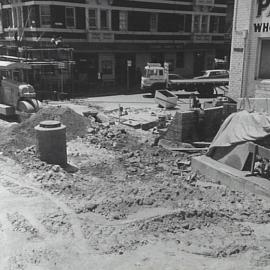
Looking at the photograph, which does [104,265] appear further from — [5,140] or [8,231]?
[5,140]

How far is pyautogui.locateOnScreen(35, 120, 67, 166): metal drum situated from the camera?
39.1ft

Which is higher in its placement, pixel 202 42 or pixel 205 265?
pixel 202 42

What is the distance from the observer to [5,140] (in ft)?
46.8

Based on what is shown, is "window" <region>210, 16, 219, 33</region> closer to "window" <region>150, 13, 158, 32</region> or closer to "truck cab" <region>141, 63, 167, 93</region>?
"window" <region>150, 13, 158, 32</region>

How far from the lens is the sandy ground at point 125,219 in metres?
7.07

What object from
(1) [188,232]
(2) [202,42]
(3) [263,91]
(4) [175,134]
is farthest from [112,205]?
(2) [202,42]

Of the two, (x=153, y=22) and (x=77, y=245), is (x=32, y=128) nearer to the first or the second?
(x=77, y=245)

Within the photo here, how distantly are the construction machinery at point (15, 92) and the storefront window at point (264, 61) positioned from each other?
404 inches

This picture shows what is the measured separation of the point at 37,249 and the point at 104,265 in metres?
1.42

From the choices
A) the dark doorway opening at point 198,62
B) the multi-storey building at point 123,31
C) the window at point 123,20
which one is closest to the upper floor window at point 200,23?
the multi-storey building at point 123,31

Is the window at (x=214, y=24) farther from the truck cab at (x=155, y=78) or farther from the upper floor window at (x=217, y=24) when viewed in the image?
the truck cab at (x=155, y=78)

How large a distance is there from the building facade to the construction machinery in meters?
9.39

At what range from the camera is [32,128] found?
15305 mm

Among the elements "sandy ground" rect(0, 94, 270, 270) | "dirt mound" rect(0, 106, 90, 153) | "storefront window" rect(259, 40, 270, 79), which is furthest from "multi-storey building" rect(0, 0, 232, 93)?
"sandy ground" rect(0, 94, 270, 270)
